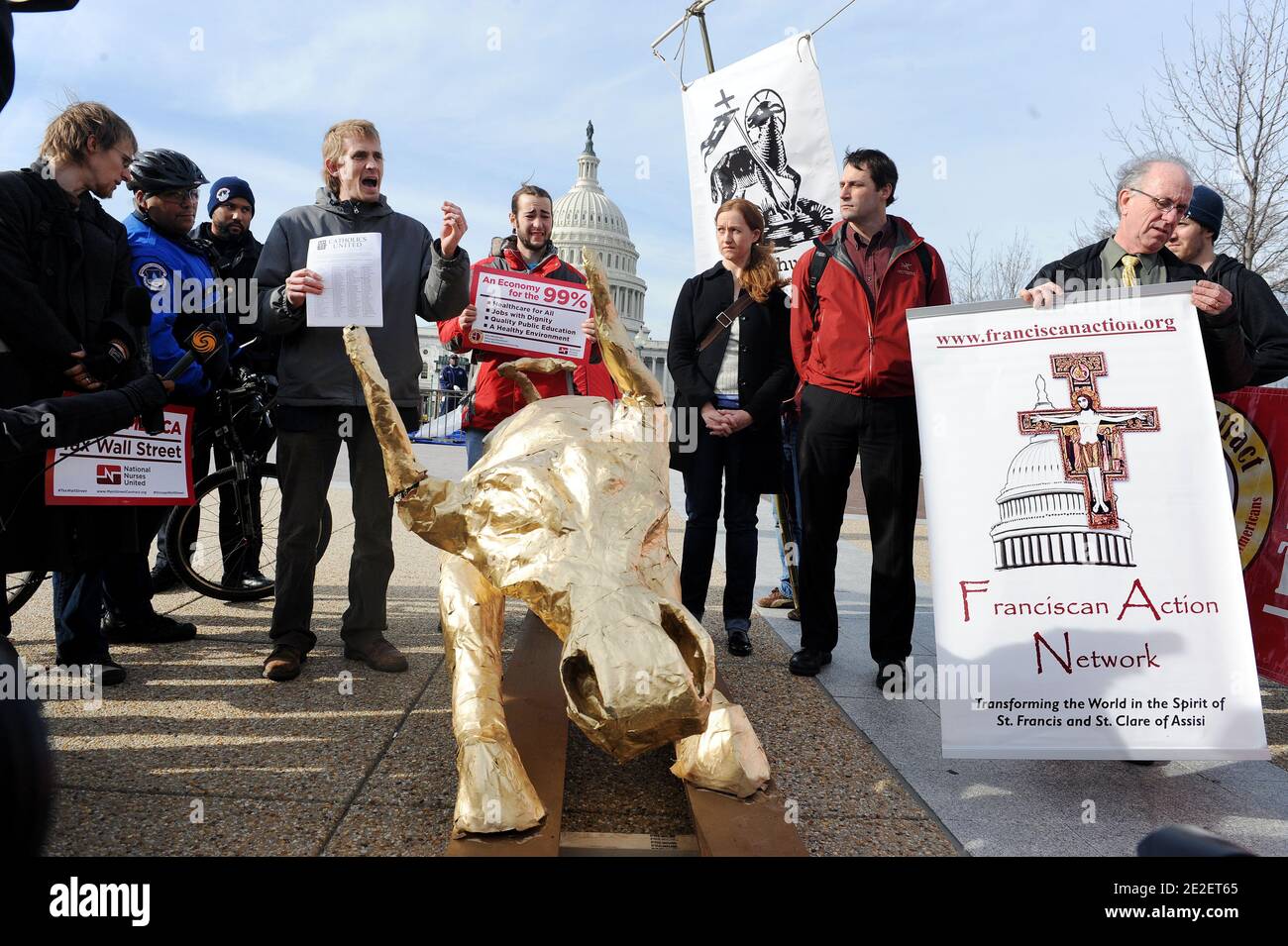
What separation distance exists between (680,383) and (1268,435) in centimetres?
326

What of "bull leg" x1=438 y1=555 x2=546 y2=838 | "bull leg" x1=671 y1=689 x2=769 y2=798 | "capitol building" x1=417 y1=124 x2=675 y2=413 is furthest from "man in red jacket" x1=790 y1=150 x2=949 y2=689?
"capitol building" x1=417 y1=124 x2=675 y2=413

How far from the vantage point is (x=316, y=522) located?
14.8 feet

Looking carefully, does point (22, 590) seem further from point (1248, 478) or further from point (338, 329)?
point (1248, 478)

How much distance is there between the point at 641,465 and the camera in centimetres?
268

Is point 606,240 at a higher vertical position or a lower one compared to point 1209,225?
higher

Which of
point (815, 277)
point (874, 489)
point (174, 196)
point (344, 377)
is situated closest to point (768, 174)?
point (815, 277)

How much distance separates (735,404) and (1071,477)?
7.00ft

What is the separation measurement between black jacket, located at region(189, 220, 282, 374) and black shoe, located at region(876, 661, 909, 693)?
483 centimetres

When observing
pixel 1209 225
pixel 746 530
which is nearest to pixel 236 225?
pixel 746 530

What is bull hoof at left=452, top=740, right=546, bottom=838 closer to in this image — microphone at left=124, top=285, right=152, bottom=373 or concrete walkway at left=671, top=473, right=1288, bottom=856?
concrete walkway at left=671, top=473, right=1288, bottom=856

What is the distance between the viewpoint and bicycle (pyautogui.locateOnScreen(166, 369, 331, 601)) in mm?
5727

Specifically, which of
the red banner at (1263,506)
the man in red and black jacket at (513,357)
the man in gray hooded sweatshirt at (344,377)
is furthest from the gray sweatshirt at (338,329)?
the red banner at (1263,506)

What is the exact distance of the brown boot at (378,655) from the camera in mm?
4508

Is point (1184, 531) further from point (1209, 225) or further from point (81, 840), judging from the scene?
point (81, 840)
